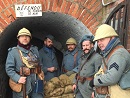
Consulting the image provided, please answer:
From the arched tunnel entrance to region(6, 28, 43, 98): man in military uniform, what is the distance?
2.17 feet

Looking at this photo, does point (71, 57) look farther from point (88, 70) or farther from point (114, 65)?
point (114, 65)

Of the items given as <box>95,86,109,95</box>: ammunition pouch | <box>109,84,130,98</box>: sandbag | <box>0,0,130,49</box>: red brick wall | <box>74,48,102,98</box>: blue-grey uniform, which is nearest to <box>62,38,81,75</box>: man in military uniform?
<box>0,0,130,49</box>: red brick wall

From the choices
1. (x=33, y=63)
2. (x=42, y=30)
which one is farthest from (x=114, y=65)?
(x=42, y=30)

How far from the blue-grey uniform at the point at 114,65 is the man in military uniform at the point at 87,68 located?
2.72 feet

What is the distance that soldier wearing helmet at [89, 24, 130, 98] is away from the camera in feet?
9.56

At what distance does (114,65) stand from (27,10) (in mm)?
2431

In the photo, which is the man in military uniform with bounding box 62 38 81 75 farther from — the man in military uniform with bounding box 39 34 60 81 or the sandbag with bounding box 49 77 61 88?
the sandbag with bounding box 49 77 61 88

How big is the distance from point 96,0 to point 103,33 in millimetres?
1912

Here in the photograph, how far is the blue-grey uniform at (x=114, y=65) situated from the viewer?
9.52 ft

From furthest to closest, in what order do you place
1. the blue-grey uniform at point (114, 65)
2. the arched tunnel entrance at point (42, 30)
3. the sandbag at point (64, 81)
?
the arched tunnel entrance at point (42, 30)
the sandbag at point (64, 81)
the blue-grey uniform at point (114, 65)

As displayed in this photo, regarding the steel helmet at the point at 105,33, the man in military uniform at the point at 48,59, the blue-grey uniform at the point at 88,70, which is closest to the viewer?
the steel helmet at the point at 105,33

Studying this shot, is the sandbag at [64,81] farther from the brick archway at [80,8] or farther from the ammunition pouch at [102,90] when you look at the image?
the ammunition pouch at [102,90]

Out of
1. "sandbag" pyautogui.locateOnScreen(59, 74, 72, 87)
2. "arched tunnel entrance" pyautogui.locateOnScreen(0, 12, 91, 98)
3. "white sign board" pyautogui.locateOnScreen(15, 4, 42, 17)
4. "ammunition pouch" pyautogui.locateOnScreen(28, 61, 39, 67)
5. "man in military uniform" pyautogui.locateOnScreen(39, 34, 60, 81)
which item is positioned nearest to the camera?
"ammunition pouch" pyautogui.locateOnScreen(28, 61, 39, 67)

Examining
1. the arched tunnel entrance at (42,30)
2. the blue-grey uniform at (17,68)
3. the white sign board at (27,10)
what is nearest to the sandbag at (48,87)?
the blue-grey uniform at (17,68)
